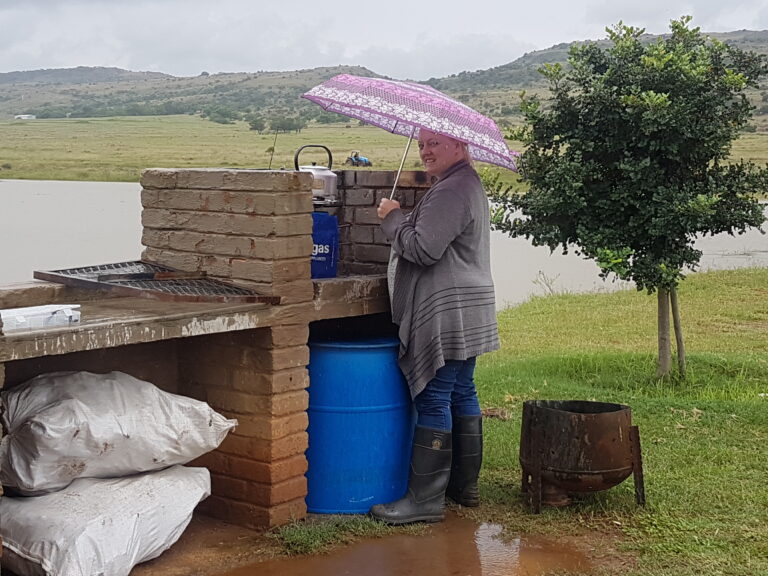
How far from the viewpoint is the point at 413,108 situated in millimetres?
4984

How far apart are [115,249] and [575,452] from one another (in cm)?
1564

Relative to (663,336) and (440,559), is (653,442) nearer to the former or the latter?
(663,336)

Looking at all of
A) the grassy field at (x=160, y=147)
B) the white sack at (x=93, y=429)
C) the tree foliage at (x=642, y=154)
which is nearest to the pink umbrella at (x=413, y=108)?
the white sack at (x=93, y=429)

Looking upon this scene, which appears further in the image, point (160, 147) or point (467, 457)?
point (160, 147)

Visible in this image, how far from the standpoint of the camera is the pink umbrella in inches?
194

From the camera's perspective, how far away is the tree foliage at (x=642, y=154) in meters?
8.07

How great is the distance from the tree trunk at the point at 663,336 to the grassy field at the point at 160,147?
2462 centimetres

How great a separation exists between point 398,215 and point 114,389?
61.1 inches

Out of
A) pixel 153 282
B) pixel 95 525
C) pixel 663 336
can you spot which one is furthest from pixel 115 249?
pixel 95 525

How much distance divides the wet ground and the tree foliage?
139 inches

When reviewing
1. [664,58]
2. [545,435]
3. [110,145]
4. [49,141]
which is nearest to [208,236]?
[545,435]

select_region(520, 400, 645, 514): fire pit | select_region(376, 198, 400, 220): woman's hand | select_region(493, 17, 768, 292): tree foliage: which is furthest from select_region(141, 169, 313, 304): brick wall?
select_region(493, 17, 768, 292): tree foliage

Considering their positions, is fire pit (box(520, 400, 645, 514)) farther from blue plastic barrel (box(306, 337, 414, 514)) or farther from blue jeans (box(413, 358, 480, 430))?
blue plastic barrel (box(306, 337, 414, 514))

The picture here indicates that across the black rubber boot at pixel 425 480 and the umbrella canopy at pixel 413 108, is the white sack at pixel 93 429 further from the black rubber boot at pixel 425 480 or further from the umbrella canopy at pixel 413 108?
the umbrella canopy at pixel 413 108
